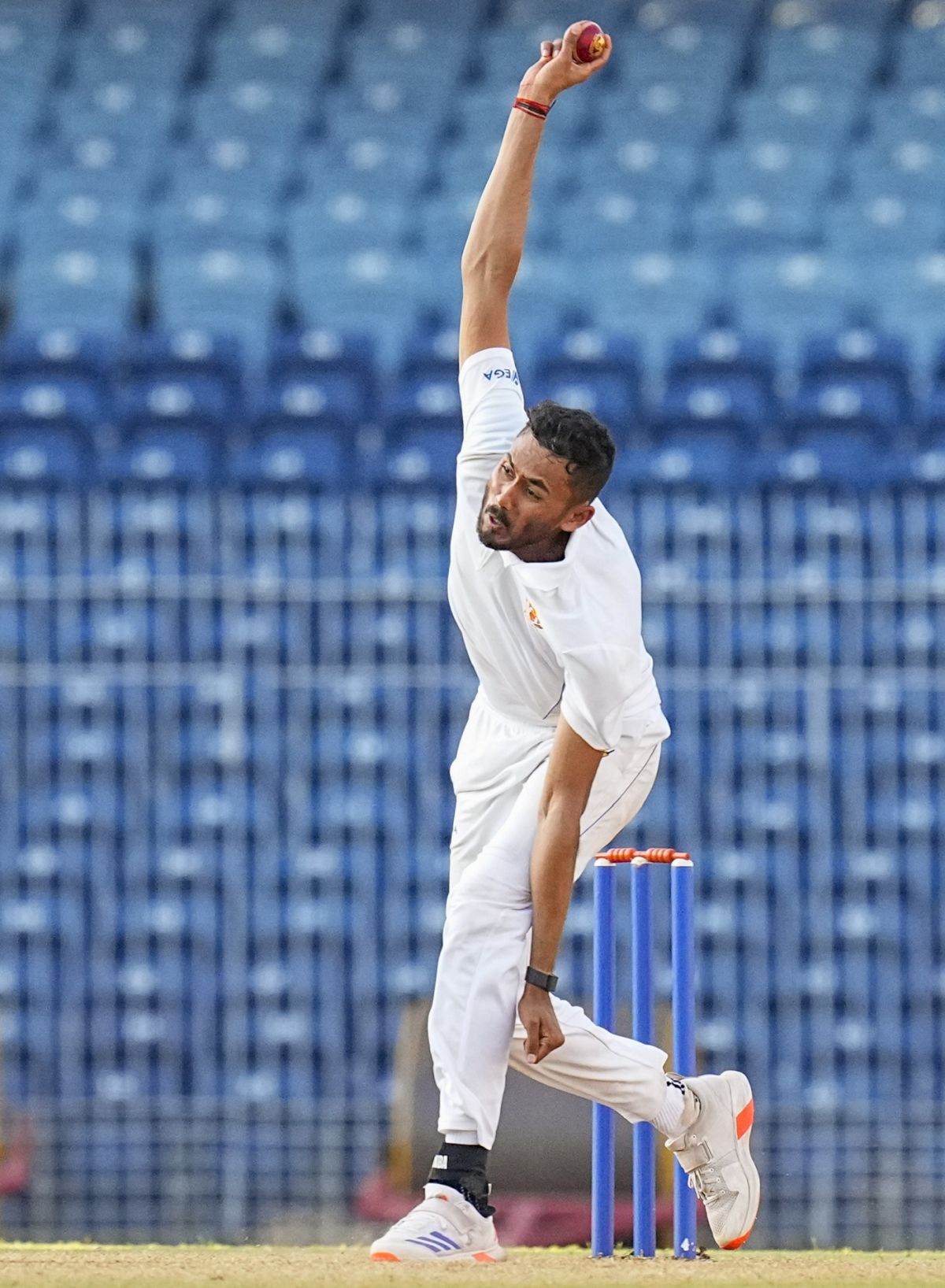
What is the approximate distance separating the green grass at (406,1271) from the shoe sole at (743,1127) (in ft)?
0.25

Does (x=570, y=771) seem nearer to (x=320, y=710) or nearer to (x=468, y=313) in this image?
(x=468, y=313)

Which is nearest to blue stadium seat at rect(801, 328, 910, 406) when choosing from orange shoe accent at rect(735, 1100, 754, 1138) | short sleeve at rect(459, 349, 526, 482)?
orange shoe accent at rect(735, 1100, 754, 1138)

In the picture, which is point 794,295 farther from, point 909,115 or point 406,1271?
point 406,1271

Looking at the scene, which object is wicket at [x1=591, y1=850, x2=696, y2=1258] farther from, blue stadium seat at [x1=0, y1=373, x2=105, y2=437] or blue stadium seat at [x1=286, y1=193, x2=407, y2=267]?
blue stadium seat at [x1=286, y1=193, x2=407, y2=267]

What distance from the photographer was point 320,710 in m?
6.93

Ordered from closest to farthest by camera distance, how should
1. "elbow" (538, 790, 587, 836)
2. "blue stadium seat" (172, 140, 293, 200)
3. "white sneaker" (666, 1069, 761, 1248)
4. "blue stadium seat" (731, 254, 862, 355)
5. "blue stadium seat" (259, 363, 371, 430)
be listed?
"elbow" (538, 790, 587, 836)
"white sneaker" (666, 1069, 761, 1248)
"blue stadium seat" (259, 363, 371, 430)
"blue stadium seat" (731, 254, 862, 355)
"blue stadium seat" (172, 140, 293, 200)

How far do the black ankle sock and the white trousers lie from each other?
2cm

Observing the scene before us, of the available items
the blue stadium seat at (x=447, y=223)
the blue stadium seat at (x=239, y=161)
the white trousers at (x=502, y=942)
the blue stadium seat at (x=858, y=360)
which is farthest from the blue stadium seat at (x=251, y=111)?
the white trousers at (x=502, y=942)

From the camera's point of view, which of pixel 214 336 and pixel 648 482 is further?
pixel 214 336

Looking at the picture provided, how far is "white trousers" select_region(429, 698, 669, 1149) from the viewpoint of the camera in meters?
3.39

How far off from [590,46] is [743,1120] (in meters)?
2.00

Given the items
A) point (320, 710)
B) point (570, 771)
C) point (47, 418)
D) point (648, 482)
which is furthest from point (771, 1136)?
point (47, 418)

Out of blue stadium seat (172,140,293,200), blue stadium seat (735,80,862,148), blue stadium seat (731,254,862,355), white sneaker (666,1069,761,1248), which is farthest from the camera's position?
blue stadium seat (735,80,862,148)

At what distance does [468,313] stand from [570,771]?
859 mm
